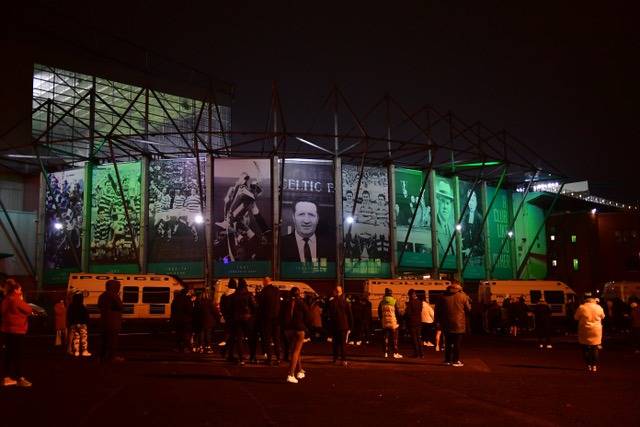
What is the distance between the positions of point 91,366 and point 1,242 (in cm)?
3761

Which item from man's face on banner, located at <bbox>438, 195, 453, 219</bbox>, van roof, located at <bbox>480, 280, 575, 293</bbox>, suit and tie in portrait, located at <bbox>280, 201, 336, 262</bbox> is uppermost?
man's face on banner, located at <bbox>438, 195, 453, 219</bbox>

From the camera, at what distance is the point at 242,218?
41000 mm

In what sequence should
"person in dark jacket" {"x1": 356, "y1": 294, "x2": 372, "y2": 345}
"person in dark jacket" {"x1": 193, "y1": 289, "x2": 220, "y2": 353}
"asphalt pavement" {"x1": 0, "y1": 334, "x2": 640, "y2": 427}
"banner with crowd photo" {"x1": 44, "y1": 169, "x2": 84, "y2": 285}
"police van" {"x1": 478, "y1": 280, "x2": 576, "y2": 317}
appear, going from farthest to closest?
"banner with crowd photo" {"x1": 44, "y1": 169, "x2": 84, "y2": 285} < "police van" {"x1": 478, "y1": 280, "x2": 576, "y2": 317} < "person in dark jacket" {"x1": 356, "y1": 294, "x2": 372, "y2": 345} < "person in dark jacket" {"x1": 193, "y1": 289, "x2": 220, "y2": 353} < "asphalt pavement" {"x1": 0, "y1": 334, "x2": 640, "y2": 427}

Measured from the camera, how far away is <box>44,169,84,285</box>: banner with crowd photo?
1762 inches

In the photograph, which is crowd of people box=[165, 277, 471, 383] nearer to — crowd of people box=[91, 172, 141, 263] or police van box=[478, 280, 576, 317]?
police van box=[478, 280, 576, 317]

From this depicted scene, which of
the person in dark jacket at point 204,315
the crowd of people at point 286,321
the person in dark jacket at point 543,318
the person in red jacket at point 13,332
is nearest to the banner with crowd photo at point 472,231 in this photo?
the person in dark jacket at point 543,318

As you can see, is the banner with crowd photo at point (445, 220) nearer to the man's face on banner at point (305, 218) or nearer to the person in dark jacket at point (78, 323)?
the man's face on banner at point (305, 218)

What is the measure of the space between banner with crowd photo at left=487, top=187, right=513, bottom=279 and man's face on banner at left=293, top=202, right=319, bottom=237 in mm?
16531

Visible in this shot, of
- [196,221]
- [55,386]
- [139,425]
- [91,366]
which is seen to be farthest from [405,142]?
[139,425]

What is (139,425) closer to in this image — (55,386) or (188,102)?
(55,386)

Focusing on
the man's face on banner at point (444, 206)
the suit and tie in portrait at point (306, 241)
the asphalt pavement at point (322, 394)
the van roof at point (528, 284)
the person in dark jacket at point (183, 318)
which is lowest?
the asphalt pavement at point (322, 394)

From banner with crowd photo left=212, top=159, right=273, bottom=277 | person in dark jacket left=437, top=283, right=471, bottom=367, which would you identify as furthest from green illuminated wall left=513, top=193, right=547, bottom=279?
person in dark jacket left=437, top=283, right=471, bottom=367

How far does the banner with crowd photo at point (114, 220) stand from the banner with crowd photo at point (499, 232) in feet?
86.4

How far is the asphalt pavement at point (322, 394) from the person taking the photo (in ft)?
26.9
